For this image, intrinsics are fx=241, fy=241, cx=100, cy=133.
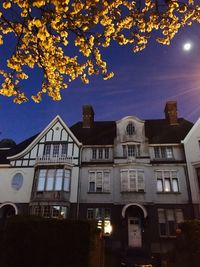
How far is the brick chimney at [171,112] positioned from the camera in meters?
28.1

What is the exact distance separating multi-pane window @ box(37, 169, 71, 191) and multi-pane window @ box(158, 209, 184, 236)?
Result: 9.11m

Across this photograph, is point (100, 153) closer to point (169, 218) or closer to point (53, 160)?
point (53, 160)

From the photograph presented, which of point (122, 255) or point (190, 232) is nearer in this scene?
point (190, 232)

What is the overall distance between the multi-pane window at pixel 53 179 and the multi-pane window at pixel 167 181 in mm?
8825

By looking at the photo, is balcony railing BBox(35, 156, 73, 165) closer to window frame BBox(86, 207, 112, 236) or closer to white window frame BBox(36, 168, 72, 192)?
white window frame BBox(36, 168, 72, 192)

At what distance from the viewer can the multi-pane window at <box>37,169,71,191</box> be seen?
76.3 ft

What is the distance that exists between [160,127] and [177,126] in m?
1.88

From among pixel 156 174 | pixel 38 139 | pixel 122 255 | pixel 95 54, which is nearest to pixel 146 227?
pixel 122 255

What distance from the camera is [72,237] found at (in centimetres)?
1139

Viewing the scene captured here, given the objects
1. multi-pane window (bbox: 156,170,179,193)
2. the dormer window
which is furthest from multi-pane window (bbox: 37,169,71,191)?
multi-pane window (bbox: 156,170,179,193)

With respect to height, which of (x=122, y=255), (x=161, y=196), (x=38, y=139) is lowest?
(x=122, y=255)

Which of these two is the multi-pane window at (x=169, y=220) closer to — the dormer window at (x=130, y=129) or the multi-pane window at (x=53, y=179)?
the dormer window at (x=130, y=129)

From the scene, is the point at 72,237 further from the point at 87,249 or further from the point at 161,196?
the point at 161,196

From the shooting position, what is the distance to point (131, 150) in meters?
25.0
